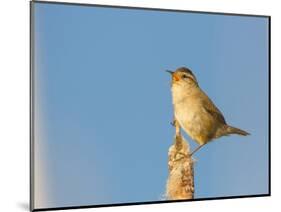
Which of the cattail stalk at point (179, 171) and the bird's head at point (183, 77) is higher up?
the bird's head at point (183, 77)

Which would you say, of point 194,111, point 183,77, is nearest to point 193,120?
point 194,111

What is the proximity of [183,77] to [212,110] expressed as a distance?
250 mm

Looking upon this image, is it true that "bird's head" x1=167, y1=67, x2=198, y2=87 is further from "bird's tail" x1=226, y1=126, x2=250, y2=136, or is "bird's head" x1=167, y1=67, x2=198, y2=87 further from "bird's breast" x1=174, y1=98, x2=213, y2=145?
"bird's tail" x1=226, y1=126, x2=250, y2=136

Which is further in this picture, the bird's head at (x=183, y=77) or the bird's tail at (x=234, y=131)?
the bird's tail at (x=234, y=131)

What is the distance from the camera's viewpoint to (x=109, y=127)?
305cm

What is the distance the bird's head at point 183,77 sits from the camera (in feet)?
10.4

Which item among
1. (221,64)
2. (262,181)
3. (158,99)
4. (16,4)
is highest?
(16,4)

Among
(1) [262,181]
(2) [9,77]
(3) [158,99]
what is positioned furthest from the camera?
(1) [262,181]

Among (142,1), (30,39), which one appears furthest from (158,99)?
(30,39)

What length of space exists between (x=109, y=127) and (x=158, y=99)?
12.1 inches

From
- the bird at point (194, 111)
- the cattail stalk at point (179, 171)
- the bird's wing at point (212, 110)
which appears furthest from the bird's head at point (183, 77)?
the cattail stalk at point (179, 171)

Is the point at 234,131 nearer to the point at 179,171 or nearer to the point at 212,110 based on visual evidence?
the point at 212,110

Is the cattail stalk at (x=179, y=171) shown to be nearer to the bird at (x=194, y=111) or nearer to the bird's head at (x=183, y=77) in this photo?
the bird at (x=194, y=111)

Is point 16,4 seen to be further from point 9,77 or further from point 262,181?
point 262,181
